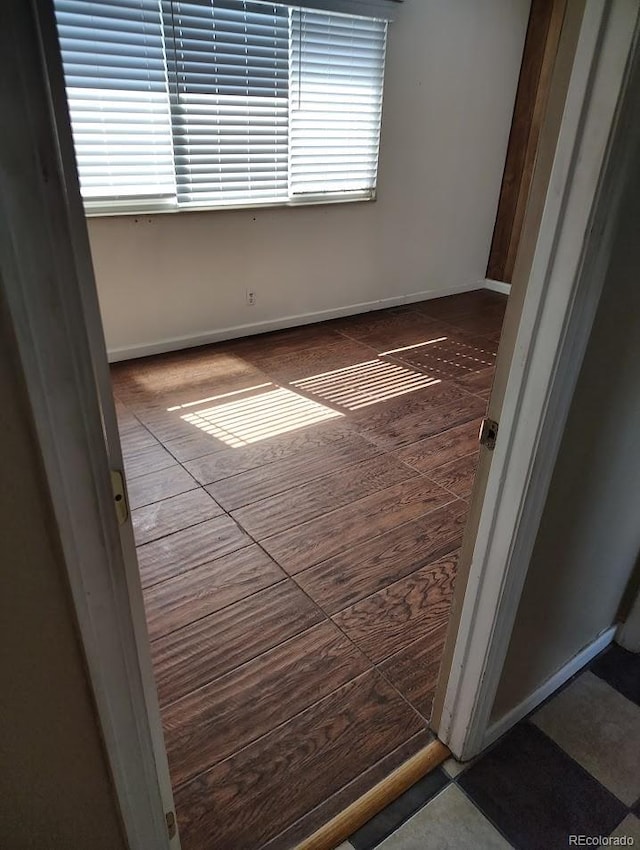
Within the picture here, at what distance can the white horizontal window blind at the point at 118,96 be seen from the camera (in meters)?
2.68

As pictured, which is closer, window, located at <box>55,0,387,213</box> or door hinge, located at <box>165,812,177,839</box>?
door hinge, located at <box>165,812,177,839</box>

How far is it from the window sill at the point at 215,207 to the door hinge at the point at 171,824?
2.63m

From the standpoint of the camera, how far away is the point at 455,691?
4.28 ft

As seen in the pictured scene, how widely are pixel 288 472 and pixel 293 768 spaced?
1257 millimetres

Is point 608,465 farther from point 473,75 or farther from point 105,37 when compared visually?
point 473,75

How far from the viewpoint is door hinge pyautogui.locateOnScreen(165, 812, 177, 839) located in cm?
99

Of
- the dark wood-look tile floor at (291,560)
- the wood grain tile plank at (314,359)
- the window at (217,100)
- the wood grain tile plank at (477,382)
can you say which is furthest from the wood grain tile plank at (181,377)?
the wood grain tile plank at (477,382)

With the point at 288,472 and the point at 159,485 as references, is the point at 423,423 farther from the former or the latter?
the point at 159,485

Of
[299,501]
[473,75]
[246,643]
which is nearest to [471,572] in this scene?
[246,643]

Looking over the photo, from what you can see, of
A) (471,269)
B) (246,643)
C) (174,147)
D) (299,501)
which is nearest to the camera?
(246,643)

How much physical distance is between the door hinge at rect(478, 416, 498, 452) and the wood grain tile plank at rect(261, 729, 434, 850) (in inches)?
31.9

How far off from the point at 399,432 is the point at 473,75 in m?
2.97

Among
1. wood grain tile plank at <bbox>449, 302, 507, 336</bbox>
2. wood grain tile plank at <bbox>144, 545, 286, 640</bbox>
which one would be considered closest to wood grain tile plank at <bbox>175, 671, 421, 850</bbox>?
wood grain tile plank at <bbox>144, 545, 286, 640</bbox>

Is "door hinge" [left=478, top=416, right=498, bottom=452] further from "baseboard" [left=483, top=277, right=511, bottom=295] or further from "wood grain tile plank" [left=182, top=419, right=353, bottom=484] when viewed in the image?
"baseboard" [left=483, top=277, right=511, bottom=295]
